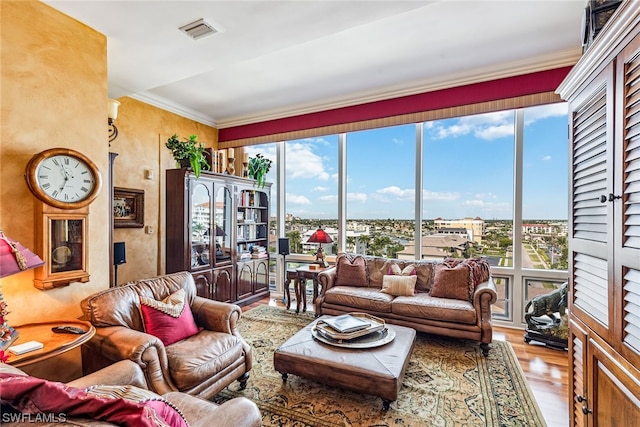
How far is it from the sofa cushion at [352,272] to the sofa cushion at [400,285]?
353 millimetres

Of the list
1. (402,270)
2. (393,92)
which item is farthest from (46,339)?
(393,92)

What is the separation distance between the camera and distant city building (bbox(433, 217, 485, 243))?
4.00 meters

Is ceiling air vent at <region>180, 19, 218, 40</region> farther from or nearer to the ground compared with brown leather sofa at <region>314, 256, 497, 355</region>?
farther from the ground

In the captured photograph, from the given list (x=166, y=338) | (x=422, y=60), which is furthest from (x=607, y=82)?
(x=166, y=338)

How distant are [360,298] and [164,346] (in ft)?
6.98

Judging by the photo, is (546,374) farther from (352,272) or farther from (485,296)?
(352,272)

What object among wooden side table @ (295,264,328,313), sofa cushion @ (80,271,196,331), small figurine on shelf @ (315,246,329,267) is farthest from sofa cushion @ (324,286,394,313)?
sofa cushion @ (80,271,196,331)

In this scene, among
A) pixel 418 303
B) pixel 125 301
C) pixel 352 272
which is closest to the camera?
pixel 125 301

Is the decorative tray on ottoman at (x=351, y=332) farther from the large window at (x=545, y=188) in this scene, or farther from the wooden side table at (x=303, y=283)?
the large window at (x=545, y=188)

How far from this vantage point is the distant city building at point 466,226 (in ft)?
13.1

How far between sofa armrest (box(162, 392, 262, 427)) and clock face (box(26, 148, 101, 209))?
4.75 feet

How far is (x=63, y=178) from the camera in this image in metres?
1.98

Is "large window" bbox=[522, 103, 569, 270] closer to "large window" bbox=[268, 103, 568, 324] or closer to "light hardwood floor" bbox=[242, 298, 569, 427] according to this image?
"large window" bbox=[268, 103, 568, 324]

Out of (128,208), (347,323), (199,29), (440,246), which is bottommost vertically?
(347,323)
